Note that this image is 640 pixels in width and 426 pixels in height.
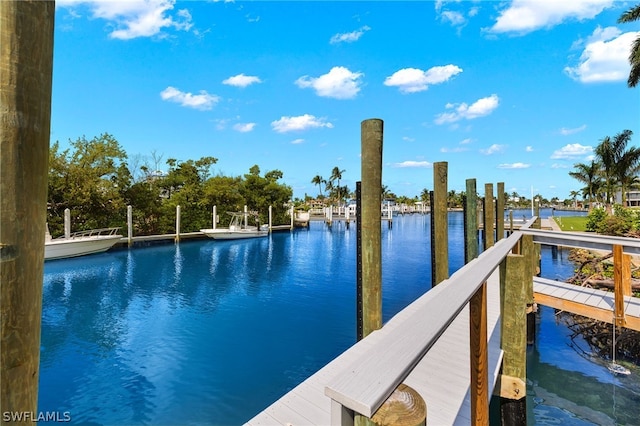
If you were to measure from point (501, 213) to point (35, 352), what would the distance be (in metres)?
12.8

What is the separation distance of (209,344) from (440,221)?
5.44m

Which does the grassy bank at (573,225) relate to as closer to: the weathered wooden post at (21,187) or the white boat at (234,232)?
the white boat at (234,232)

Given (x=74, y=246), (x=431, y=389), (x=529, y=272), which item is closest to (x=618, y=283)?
(x=529, y=272)

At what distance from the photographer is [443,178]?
6320 millimetres

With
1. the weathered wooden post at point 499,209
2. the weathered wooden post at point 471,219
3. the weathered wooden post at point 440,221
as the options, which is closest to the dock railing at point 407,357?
the weathered wooden post at point 440,221

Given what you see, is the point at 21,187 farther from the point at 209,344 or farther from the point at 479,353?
the point at 209,344

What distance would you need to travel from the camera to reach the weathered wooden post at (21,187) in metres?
1.06

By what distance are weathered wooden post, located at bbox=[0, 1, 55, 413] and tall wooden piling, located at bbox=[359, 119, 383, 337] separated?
3103 mm

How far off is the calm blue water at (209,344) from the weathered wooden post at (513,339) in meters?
1.72

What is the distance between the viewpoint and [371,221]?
3.88 meters

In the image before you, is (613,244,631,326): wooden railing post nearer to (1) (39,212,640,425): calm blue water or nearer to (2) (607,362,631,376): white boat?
(1) (39,212,640,425): calm blue water

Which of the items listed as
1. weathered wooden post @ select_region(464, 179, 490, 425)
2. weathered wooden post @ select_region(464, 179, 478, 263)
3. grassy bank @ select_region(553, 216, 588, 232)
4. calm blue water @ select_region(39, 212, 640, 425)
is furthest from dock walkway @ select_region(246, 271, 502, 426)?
grassy bank @ select_region(553, 216, 588, 232)

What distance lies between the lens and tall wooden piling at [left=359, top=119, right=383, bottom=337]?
3805mm

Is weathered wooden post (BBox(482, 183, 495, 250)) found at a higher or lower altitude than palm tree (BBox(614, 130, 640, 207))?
lower
